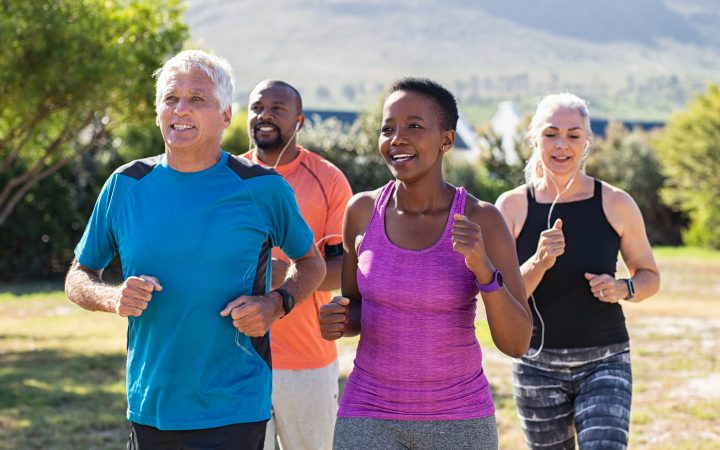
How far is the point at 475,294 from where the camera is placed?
3.63m

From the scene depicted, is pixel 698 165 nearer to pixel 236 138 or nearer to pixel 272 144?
pixel 236 138

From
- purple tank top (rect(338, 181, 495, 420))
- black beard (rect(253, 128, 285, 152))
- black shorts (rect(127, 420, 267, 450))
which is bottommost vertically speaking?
black shorts (rect(127, 420, 267, 450))

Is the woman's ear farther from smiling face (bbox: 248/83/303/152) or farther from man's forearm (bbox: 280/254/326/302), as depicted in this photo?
smiling face (bbox: 248/83/303/152)

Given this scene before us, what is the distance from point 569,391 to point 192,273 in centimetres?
215

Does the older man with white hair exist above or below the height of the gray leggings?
above

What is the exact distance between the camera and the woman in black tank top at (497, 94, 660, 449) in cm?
470

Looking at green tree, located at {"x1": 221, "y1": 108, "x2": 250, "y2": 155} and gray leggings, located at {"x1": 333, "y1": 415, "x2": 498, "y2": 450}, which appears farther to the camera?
green tree, located at {"x1": 221, "y1": 108, "x2": 250, "y2": 155}

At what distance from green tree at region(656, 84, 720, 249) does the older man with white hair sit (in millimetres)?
35680

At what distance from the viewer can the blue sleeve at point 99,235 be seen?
3.82 m

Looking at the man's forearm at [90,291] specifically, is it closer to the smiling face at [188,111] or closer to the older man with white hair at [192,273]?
the older man with white hair at [192,273]

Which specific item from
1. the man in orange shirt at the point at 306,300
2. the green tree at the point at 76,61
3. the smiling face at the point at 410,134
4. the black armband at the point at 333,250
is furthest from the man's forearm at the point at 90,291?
the green tree at the point at 76,61

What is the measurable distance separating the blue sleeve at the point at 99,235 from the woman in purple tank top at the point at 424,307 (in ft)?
2.97

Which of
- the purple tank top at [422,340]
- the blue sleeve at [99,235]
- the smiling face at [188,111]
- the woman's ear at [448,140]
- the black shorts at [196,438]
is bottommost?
the black shorts at [196,438]

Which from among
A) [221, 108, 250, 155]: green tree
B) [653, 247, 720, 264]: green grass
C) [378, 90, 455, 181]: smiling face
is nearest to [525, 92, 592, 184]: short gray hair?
[378, 90, 455, 181]: smiling face
